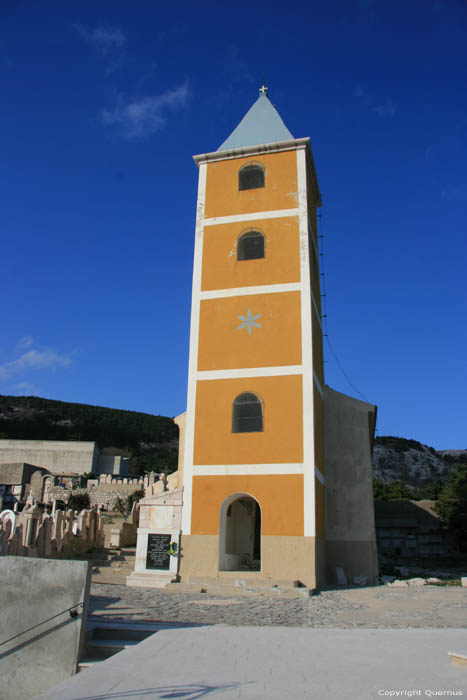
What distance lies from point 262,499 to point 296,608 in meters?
4.48

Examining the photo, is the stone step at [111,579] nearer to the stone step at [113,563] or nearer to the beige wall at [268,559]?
the stone step at [113,563]

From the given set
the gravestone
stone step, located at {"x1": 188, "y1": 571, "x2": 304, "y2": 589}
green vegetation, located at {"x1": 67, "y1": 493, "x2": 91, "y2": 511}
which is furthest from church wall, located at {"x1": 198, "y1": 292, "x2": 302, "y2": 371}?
green vegetation, located at {"x1": 67, "y1": 493, "x2": 91, "y2": 511}

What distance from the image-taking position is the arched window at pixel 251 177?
20.3 m

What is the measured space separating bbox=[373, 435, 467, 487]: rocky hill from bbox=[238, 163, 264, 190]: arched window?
2818 inches

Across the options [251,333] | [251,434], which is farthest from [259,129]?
[251,434]

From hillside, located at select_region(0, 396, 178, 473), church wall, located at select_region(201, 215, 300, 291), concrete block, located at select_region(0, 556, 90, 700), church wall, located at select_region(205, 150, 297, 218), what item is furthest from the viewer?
hillside, located at select_region(0, 396, 178, 473)

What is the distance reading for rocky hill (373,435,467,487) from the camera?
281 feet

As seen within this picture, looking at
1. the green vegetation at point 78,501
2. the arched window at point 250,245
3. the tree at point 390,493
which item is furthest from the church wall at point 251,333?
the green vegetation at point 78,501

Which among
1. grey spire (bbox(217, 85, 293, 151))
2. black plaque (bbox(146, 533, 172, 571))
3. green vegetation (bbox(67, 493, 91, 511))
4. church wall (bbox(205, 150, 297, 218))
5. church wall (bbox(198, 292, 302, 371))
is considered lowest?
black plaque (bbox(146, 533, 172, 571))

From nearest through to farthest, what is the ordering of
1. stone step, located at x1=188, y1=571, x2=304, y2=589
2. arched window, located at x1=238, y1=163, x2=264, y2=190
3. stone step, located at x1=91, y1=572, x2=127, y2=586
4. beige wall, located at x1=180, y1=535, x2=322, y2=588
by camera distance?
1. stone step, located at x1=188, y1=571, x2=304, y2=589
2. beige wall, located at x1=180, y1=535, x2=322, y2=588
3. stone step, located at x1=91, y1=572, x2=127, y2=586
4. arched window, located at x1=238, y1=163, x2=264, y2=190

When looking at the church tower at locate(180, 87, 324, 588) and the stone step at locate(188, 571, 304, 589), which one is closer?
the stone step at locate(188, 571, 304, 589)

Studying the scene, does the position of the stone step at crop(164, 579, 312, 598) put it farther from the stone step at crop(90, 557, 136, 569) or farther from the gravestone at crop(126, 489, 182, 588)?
the stone step at crop(90, 557, 136, 569)

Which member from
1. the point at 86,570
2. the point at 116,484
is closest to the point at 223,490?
the point at 86,570

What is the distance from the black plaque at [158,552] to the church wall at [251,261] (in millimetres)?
8526
